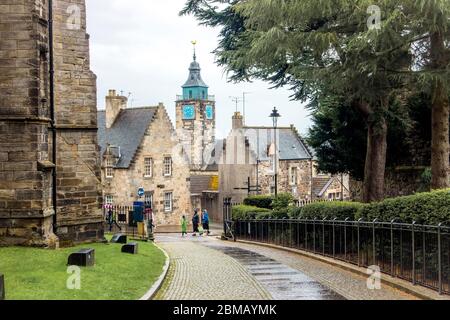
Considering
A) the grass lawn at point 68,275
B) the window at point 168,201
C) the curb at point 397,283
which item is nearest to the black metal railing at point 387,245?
the curb at point 397,283

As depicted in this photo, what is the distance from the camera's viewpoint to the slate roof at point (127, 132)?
183 ft

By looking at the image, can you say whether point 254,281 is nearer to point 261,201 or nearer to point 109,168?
point 261,201

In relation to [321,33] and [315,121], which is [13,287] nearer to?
[321,33]

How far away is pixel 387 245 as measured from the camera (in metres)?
15.6

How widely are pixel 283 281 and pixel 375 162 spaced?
31.3 feet

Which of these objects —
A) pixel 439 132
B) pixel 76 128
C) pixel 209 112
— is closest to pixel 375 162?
pixel 439 132

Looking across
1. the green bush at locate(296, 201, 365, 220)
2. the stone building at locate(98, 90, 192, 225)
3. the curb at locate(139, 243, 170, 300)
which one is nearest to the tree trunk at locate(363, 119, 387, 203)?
the green bush at locate(296, 201, 365, 220)

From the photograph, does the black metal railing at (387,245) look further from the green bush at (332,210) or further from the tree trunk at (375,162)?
the tree trunk at (375,162)

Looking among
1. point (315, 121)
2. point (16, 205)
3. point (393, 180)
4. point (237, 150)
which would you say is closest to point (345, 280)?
point (16, 205)

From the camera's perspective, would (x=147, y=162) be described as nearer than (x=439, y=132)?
No

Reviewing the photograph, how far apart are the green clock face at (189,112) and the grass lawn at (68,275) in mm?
109986

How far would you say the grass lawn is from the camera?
473 inches

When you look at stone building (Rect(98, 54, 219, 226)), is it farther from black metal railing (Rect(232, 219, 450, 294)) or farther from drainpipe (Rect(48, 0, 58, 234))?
drainpipe (Rect(48, 0, 58, 234))
